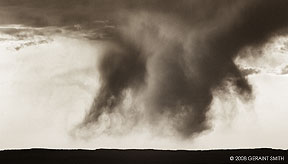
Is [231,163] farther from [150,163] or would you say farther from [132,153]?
[132,153]

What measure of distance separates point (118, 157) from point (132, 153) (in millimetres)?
4729

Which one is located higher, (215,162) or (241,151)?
(241,151)

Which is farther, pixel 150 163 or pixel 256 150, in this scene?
pixel 256 150

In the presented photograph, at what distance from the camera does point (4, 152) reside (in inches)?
2029

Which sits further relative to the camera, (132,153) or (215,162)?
(132,153)

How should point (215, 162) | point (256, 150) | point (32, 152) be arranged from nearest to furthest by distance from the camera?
point (215, 162) → point (32, 152) → point (256, 150)

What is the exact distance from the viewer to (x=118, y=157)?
1886 inches

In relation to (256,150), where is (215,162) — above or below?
below

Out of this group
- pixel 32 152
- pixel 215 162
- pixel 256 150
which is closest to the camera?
pixel 215 162

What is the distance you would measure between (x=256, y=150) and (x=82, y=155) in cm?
2496

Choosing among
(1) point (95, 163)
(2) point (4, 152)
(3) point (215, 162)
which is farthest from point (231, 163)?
(2) point (4, 152)

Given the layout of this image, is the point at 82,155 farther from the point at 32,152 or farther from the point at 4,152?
the point at 4,152

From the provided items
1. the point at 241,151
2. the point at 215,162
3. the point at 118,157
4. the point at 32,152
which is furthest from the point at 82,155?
the point at 241,151

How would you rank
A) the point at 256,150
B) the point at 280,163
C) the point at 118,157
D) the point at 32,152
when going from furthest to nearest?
the point at 256,150 < the point at 32,152 < the point at 118,157 < the point at 280,163
